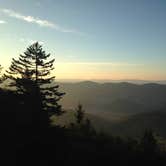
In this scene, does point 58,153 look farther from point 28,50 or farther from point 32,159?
point 28,50

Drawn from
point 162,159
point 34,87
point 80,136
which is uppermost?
point 34,87

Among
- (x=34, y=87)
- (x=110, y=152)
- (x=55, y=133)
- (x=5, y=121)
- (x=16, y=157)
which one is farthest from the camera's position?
(x=34, y=87)

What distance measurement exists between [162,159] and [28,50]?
78.0ft

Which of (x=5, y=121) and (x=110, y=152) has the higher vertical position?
(x=5, y=121)

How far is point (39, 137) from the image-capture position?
1193 inches

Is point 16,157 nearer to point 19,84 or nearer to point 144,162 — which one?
point 19,84

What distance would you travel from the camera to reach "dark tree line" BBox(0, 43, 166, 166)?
28438 millimetres

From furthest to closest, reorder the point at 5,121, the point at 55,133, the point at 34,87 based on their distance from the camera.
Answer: the point at 34,87
the point at 55,133
the point at 5,121

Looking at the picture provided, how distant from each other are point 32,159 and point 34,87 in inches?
606

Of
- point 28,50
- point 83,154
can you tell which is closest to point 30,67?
point 28,50

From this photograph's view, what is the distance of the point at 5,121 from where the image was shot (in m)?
30.4

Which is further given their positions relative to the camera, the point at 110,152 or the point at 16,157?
the point at 110,152

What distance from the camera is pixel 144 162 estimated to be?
40531 mm

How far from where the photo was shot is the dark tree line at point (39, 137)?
28438 millimetres
